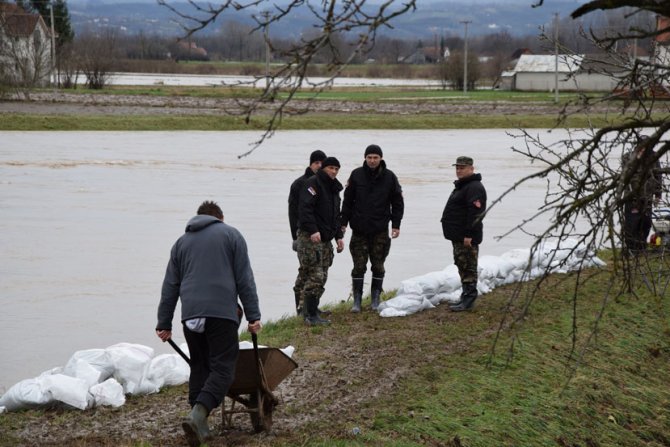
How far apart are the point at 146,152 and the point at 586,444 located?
889 inches

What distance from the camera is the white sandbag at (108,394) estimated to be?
804cm

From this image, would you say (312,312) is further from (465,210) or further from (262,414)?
(262,414)

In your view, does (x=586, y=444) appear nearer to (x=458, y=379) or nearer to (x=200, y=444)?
(x=458, y=379)

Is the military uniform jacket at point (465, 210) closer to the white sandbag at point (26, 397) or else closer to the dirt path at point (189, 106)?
the white sandbag at point (26, 397)

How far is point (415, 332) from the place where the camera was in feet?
34.2

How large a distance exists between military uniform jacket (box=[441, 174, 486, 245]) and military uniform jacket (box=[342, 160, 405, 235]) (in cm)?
54

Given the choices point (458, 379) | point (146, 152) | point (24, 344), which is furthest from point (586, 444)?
point (146, 152)

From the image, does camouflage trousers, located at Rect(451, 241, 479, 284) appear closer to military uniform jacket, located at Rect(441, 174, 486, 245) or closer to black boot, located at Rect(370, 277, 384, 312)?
military uniform jacket, located at Rect(441, 174, 486, 245)

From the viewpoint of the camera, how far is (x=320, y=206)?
423 inches

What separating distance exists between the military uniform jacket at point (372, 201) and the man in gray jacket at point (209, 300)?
13.5 feet

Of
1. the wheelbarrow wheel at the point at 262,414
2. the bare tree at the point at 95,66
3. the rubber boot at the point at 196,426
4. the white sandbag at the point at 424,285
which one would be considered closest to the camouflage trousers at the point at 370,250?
the white sandbag at the point at 424,285

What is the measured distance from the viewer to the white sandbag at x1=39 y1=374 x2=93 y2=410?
7.91 m

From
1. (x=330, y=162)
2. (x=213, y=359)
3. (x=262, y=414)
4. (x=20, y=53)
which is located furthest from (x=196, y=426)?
(x=20, y=53)

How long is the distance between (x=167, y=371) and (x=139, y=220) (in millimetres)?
9120
